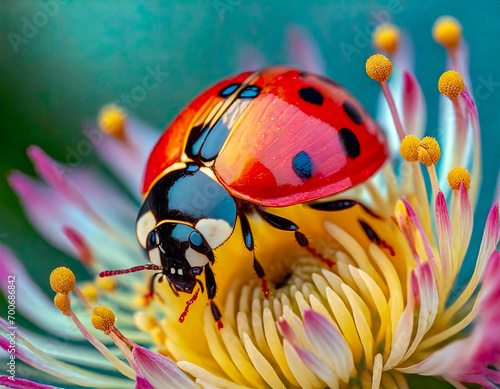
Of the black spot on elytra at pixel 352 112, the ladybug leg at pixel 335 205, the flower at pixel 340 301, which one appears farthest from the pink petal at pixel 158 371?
the black spot on elytra at pixel 352 112

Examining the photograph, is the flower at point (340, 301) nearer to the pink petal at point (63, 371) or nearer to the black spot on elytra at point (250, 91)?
the pink petal at point (63, 371)

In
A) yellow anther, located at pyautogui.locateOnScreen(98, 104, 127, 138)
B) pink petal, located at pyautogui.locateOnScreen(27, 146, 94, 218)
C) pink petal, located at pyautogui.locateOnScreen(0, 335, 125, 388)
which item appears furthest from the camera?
yellow anther, located at pyautogui.locateOnScreen(98, 104, 127, 138)

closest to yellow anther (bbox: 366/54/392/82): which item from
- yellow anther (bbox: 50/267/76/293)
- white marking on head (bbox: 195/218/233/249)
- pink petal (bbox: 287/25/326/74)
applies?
white marking on head (bbox: 195/218/233/249)

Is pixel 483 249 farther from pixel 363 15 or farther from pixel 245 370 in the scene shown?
pixel 363 15

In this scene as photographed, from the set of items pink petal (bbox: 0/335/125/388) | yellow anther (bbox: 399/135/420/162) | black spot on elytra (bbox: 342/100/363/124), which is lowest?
pink petal (bbox: 0/335/125/388)

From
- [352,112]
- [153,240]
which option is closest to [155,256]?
[153,240]

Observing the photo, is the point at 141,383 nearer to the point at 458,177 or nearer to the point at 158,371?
the point at 158,371

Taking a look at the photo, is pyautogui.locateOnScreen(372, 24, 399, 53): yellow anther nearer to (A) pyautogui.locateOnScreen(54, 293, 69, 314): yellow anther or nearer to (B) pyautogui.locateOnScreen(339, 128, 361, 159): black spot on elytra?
(B) pyautogui.locateOnScreen(339, 128, 361, 159): black spot on elytra

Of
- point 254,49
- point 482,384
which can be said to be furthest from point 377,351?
point 254,49
